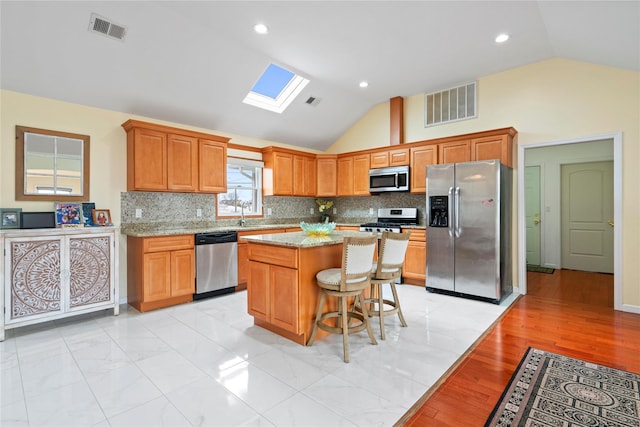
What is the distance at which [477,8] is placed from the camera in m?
3.18

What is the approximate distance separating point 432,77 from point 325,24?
7.04 ft

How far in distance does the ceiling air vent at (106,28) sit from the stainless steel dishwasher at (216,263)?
7.81 ft

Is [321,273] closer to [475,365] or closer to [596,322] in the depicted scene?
[475,365]

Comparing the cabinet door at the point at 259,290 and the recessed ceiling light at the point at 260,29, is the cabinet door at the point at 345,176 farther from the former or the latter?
the cabinet door at the point at 259,290

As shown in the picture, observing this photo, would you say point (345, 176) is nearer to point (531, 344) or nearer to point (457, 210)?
point (457, 210)

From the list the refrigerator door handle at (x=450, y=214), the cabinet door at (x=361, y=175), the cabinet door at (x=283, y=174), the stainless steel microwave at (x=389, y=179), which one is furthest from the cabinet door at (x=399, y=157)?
the cabinet door at (x=283, y=174)

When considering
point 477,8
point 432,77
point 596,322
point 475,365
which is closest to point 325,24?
point 477,8

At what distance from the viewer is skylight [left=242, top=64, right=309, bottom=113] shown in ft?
15.8

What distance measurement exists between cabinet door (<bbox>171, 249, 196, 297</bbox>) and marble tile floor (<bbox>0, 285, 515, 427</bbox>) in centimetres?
50

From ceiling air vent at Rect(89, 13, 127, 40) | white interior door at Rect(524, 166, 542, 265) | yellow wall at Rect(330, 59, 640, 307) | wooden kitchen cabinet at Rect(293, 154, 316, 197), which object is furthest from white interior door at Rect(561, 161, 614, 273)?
ceiling air vent at Rect(89, 13, 127, 40)

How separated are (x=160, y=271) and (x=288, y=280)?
1.95m

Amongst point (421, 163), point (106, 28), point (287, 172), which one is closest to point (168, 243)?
point (106, 28)

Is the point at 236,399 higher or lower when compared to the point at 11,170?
lower

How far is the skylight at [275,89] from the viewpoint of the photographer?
4.83m
